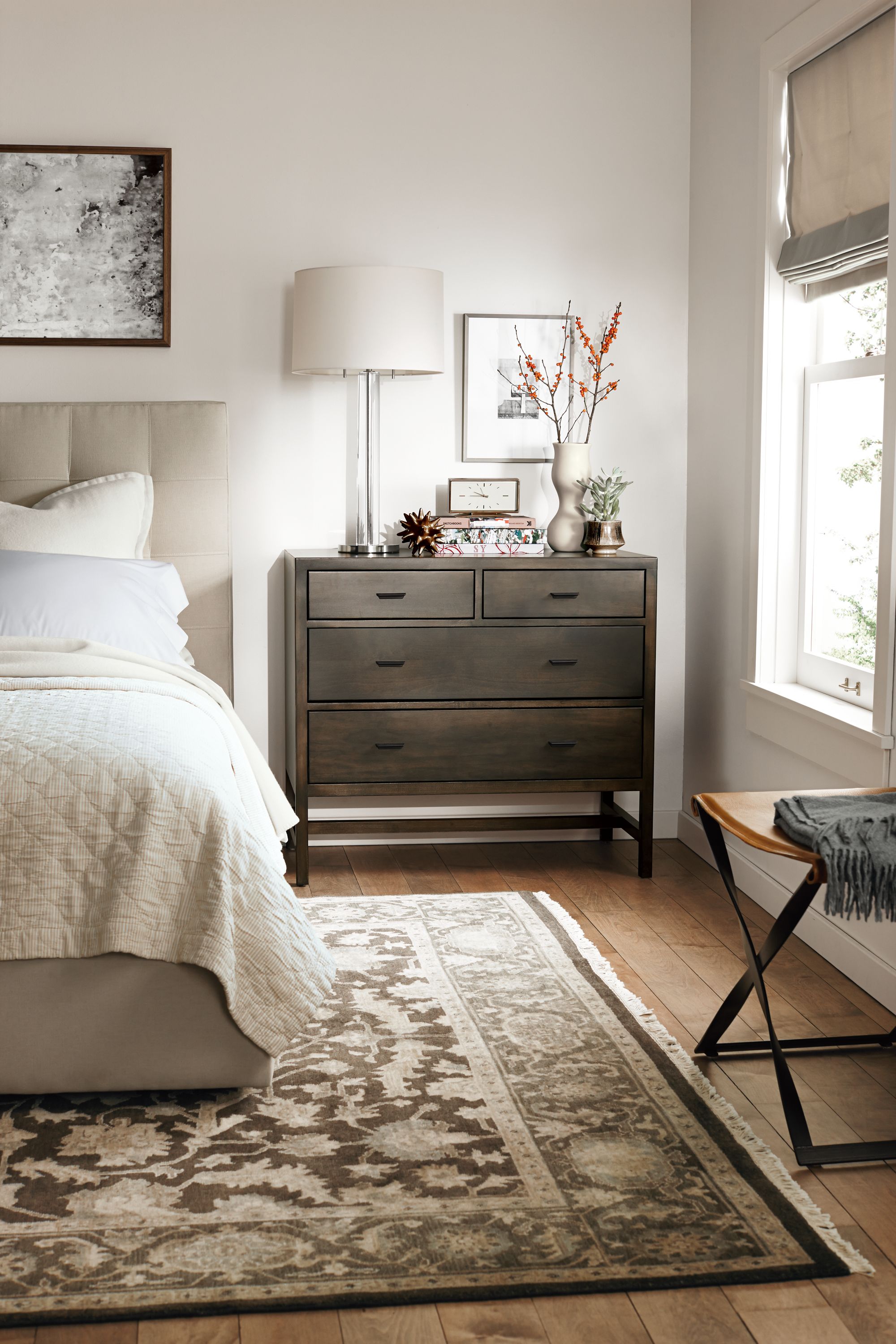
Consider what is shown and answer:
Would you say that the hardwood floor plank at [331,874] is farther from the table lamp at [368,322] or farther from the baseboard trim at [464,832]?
the table lamp at [368,322]

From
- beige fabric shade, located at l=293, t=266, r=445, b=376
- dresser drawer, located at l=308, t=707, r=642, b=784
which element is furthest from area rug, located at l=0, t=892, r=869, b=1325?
beige fabric shade, located at l=293, t=266, r=445, b=376

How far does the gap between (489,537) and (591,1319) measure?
2.45 m

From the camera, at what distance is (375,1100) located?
7.24 ft

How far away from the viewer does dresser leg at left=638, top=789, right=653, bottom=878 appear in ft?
12.1

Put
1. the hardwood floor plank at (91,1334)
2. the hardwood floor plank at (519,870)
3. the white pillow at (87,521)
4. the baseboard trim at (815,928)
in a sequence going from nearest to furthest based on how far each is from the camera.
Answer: the hardwood floor plank at (91,1334), the baseboard trim at (815,928), the white pillow at (87,521), the hardwood floor plank at (519,870)

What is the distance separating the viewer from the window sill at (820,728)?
277cm

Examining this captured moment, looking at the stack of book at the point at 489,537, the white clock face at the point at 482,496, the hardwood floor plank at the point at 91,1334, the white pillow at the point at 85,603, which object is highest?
the white clock face at the point at 482,496

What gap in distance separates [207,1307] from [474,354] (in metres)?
2.98

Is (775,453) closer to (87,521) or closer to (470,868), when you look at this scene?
(470,868)

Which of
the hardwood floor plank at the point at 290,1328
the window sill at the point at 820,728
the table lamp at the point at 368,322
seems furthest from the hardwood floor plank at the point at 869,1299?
the table lamp at the point at 368,322

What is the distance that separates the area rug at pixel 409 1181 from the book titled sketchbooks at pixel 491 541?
1.49 m

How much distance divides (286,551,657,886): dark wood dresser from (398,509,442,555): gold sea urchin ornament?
17 centimetres

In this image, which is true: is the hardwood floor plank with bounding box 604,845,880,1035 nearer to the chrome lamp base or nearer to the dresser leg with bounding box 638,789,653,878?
the dresser leg with bounding box 638,789,653,878

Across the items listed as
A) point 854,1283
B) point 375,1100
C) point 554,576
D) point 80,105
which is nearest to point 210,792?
point 375,1100
